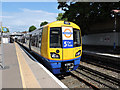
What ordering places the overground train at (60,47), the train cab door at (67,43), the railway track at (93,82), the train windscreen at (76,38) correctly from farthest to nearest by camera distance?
the train windscreen at (76,38), the train cab door at (67,43), the overground train at (60,47), the railway track at (93,82)

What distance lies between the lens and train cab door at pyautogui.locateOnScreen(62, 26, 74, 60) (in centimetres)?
543

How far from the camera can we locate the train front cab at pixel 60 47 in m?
5.33

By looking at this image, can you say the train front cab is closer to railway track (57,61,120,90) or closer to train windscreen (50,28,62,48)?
train windscreen (50,28,62,48)

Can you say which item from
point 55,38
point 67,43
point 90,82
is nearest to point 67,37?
point 67,43

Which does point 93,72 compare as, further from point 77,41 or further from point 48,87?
point 48,87

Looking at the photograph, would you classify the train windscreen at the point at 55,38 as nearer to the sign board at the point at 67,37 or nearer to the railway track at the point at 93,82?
the sign board at the point at 67,37

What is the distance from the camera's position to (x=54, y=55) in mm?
5336

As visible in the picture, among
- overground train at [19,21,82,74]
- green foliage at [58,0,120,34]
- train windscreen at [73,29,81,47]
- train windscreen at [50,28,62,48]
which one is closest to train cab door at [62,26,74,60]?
overground train at [19,21,82,74]

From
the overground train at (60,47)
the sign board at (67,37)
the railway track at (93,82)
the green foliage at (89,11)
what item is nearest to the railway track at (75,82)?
the railway track at (93,82)

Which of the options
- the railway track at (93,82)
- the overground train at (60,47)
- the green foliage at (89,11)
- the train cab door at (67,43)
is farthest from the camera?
the green foliage at (89,11)

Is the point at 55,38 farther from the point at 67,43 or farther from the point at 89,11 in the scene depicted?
the point at 89,11

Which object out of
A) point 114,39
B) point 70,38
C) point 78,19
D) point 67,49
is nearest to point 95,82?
point 67,49

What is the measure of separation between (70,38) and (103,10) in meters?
11.2

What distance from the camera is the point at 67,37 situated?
556cm
